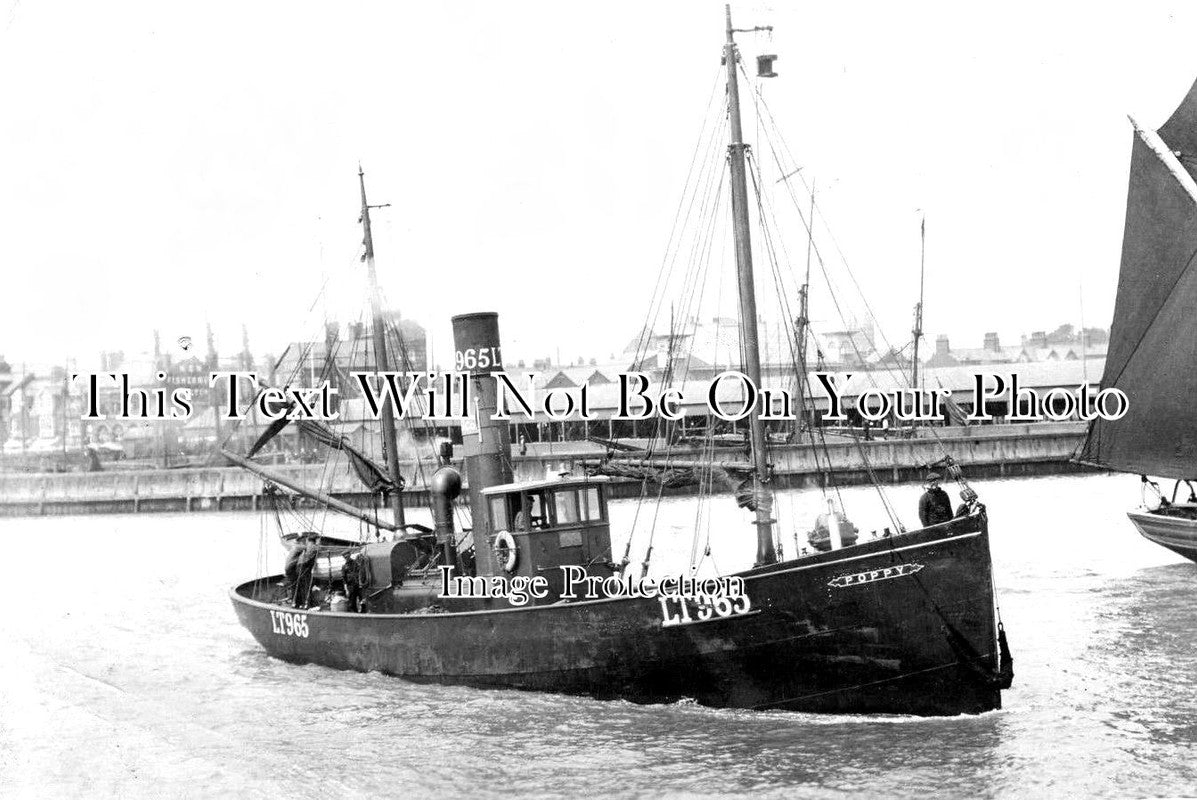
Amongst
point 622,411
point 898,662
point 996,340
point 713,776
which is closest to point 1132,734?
point 898,662

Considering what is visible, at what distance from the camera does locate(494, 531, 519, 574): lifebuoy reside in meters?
19.3

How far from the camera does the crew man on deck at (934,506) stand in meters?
17.3

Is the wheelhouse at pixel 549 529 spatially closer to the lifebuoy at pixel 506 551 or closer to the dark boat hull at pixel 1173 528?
the lifebuoy at pixel 506 551

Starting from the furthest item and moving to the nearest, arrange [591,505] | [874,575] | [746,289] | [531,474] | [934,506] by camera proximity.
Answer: [531,474], [591,505], [746,289], [934,506], [874,575]

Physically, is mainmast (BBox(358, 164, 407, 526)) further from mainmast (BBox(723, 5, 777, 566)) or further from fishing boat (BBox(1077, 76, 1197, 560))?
fishing boat (BBox(1077, 76, 1197, 560))

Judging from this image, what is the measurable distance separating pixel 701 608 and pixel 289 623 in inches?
363

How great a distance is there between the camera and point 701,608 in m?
17.3

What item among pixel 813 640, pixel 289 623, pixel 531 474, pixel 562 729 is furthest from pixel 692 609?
pixel 531 474

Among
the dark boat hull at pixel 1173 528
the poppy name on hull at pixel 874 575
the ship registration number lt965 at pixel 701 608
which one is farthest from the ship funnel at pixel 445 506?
the dark boat hull at pixel 1173 528

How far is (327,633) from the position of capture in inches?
854

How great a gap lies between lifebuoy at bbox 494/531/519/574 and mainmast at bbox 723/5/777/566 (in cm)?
400

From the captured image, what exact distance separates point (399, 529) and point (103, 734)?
24.5ft

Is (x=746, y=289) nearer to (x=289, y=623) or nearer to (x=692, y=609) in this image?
(x=692, y=609)

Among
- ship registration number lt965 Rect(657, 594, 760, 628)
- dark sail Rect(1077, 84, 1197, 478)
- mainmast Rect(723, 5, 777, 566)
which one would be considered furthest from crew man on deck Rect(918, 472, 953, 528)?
dark sail Rect(1077, 84, 1197, 478)
